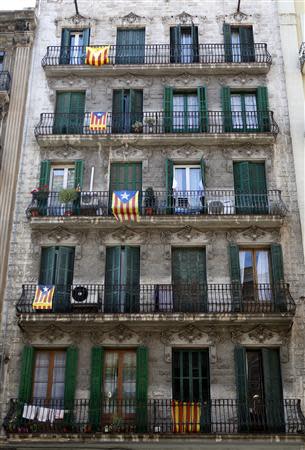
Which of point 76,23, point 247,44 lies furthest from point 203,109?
point 76,23

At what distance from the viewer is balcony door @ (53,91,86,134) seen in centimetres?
2641

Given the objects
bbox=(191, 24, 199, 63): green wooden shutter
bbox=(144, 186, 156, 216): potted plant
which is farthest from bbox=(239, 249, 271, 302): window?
bbox=(191, 24, 199, 63): green wooden shutter

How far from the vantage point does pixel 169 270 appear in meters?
23.7

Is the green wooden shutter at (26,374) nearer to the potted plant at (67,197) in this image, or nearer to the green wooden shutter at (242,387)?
the potted plant at (67,197)

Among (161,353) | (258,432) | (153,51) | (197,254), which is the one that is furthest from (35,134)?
(258,432)

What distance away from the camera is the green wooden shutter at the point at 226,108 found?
26156mm

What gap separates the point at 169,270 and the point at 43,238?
5.10m

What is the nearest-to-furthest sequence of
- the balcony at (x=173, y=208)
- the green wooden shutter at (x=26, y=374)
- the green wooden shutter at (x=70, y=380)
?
the green wooden shutter at (x=70, y=380)
the green wooden shutter at (x=26, y=374)
the balcony at (x=173, y=208)

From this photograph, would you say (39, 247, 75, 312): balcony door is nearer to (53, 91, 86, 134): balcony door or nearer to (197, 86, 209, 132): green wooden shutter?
(53, 91, 86, 134): balcony door

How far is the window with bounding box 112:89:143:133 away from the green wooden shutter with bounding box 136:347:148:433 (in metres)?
9.44

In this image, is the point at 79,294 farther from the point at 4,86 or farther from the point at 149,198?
the point at 4,86

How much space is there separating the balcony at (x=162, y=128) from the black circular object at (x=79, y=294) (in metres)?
6.49

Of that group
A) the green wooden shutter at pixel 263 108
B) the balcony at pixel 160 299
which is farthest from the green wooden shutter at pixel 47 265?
the green wooden shutter at pixel 263 108

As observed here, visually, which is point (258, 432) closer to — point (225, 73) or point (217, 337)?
point (217, 337)
